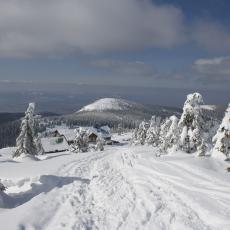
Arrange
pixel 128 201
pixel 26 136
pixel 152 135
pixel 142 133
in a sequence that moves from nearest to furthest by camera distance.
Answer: pixel 128 201 → pixel 26 136 → pixel 152 135 → pixel 142 133

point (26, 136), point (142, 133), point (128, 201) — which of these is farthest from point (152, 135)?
point (128, 201)

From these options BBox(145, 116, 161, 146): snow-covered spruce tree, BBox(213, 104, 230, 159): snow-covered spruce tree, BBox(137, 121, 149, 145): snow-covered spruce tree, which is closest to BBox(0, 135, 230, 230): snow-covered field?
BBox(213, 104, 230, 159): snow-covered spruce tree

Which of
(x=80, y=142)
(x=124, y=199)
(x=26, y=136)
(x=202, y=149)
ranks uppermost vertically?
(x=202, y=149)

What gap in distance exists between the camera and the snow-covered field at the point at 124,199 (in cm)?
1234

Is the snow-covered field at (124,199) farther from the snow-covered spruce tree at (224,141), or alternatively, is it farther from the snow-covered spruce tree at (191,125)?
the snow-covered spruce tree at (191,125)

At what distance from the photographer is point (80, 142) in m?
68.8

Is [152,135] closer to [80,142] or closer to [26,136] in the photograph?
[80,142]

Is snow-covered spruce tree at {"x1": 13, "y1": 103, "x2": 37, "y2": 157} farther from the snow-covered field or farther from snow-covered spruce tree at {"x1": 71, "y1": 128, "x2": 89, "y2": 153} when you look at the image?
the snow-covered field

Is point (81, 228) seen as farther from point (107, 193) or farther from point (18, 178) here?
point (18, 178)

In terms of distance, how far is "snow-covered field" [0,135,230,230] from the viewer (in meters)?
12.3

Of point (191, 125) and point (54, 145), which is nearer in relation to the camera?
point (191, 125)

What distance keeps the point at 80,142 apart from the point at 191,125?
3668 centimetres

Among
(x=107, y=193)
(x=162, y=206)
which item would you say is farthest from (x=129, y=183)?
(x=162, y=206)

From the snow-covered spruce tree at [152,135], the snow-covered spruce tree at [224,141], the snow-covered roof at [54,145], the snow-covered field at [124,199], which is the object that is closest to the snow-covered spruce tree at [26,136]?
the snow-covered field at [124,199]
